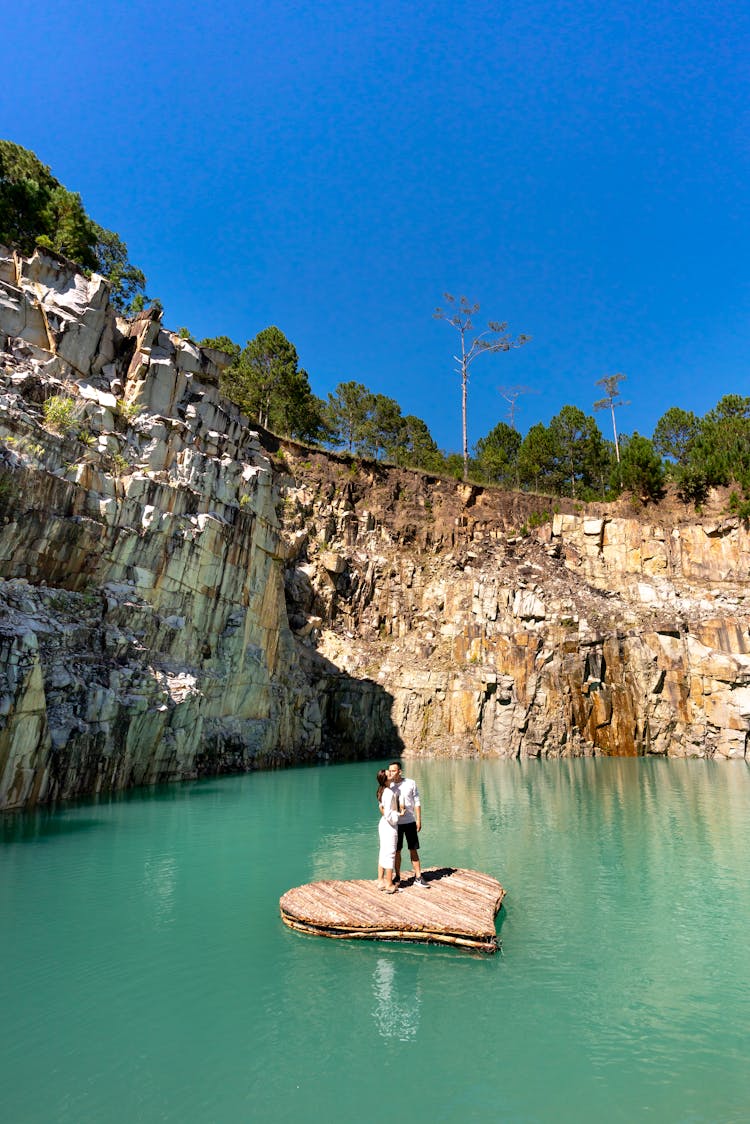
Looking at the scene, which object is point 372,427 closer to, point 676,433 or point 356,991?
point 676,433

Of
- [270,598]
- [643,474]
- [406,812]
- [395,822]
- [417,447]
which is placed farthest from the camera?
[417,447]

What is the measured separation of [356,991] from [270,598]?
95.9 feet

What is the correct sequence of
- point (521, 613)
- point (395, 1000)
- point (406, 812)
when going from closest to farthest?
1. point (395, 1000)
2. point (406, 812)
3. point (521, 613)

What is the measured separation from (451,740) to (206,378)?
2740 cm

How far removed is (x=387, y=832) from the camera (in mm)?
10297

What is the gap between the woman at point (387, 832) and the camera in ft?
33.7

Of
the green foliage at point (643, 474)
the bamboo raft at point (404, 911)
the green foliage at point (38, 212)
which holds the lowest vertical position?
the bamboo raft at point (404, 911)

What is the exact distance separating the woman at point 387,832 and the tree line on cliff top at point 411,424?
38.4 m

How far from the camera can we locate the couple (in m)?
10.3

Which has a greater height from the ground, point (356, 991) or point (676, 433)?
point (676, 433)

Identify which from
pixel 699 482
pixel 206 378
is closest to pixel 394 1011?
pixel 206 378

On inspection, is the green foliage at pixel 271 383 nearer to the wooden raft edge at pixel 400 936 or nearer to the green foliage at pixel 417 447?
the green foliage at pixel 417 447

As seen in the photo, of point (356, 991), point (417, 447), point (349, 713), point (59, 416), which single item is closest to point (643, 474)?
point (417, 447)

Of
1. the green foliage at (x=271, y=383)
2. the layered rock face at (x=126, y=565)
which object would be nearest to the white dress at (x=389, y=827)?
the layered rock face at (x=126, y=565)
